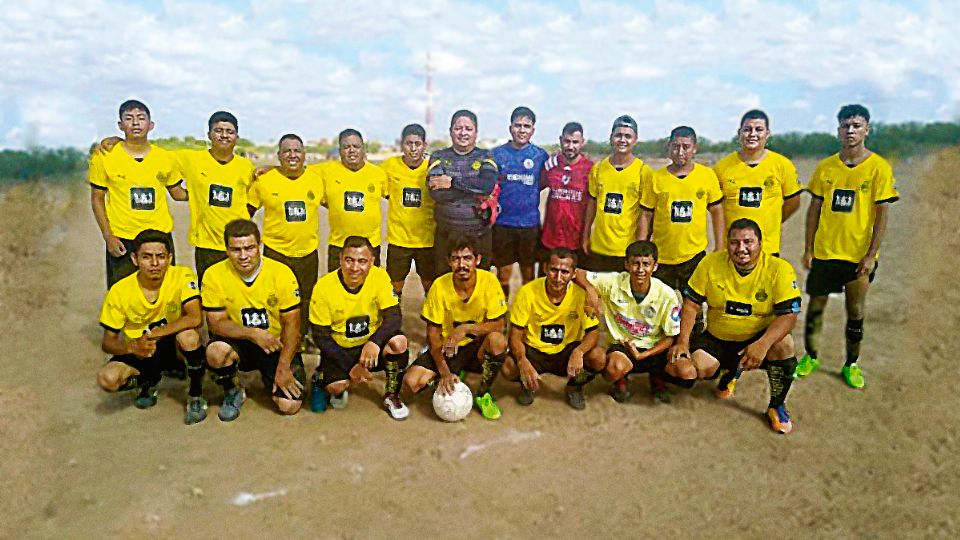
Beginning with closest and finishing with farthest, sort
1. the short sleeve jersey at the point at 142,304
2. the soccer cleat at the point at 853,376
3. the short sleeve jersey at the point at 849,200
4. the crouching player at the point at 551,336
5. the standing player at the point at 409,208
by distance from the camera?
the short sleeve jersey at the point at 142,304, the crouching player at the point at 551,336, the short sleeve jersey at the point at 849,200, the soccer cleat at the point at 853,376, the standing player at the point at 409,208

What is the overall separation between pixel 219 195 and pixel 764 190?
4.16 m

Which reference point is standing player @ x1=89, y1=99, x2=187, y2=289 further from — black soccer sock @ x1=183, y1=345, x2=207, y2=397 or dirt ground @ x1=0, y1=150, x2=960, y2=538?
black soccer sock @ x1=183, y1=345, x2=207, y2=397

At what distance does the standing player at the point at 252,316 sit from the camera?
4637mm

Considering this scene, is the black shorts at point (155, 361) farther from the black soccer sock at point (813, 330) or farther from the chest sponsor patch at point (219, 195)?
the black soccer sock at point (813, 330)

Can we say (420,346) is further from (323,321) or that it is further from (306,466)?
(306,466)

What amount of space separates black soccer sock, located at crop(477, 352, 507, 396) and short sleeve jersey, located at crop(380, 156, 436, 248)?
138cm

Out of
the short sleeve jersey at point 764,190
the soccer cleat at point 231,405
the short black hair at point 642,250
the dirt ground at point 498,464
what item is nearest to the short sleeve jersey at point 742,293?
the short black hair at point 642,250

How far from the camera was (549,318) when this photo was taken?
15.9 ft

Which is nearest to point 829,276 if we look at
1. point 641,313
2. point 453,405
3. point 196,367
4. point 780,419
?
point 780,419

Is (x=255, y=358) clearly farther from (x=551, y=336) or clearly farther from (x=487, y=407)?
(x=551, y=336)

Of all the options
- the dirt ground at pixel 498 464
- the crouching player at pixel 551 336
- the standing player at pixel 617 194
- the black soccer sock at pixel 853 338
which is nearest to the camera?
the dirt ground at pixel 498 464

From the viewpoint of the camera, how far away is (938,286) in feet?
26.7

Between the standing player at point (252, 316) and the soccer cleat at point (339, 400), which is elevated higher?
the standing player at point (252, 316)

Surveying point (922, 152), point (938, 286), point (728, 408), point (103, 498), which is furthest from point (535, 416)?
point (922, 152)
